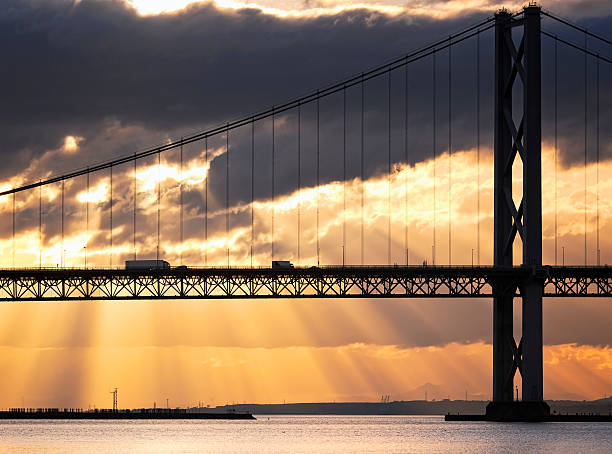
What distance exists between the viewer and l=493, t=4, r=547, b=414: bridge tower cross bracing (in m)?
94.5

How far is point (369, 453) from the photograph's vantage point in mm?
81688

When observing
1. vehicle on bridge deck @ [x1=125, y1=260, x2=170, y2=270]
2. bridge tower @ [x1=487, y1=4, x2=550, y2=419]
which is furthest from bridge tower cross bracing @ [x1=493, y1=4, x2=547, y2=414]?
vehicle on bridge deck @ [x1=125, y1=260, x2=170, y2=270]

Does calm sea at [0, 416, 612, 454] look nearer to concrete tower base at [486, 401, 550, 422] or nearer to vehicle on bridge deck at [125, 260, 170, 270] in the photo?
concrete tower base at [486, 401, 550, 422]

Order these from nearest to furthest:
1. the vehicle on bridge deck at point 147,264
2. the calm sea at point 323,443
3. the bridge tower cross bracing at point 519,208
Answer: the calm sea at point 323,443
the bridge tower cross bracing at point 519,208
the vehicle on bridge deck at point 147,264

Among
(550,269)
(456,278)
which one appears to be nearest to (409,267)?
(456,278)

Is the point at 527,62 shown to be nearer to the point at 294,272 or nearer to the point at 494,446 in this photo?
the point at 294,272

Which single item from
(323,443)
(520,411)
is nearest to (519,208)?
(520,411)

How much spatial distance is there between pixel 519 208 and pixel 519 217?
2.57 ft

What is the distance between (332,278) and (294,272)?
305cm

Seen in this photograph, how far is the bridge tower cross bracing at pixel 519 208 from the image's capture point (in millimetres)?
94500

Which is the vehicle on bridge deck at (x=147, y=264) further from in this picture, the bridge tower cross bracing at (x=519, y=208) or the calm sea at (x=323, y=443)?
the bridge tower cross bracing at (x=519, y=208)

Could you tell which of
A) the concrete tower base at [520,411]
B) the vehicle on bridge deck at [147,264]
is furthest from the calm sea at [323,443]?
the vehicle on bridge deck at [147,264]

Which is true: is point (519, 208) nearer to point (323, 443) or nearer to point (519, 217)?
point (519, 217)

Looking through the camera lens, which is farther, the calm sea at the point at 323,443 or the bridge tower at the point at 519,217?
the bridge tower at the point at 519,217
